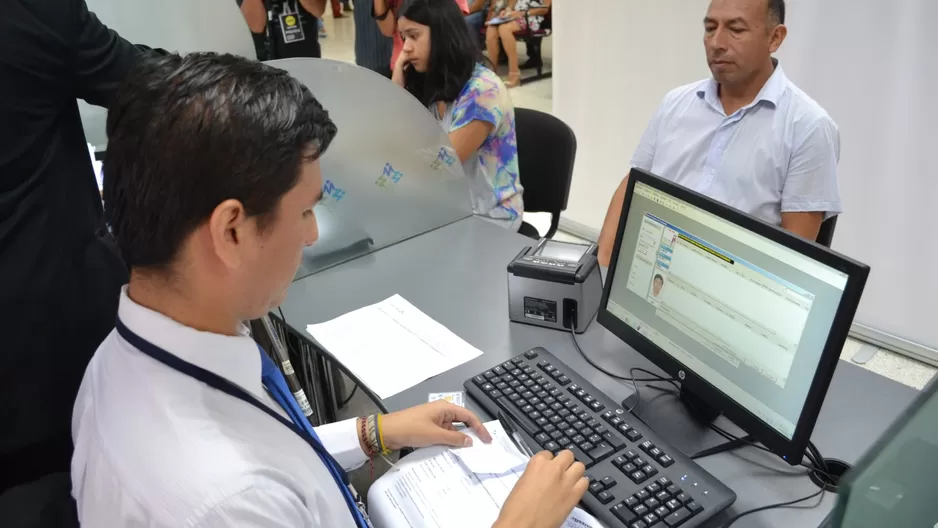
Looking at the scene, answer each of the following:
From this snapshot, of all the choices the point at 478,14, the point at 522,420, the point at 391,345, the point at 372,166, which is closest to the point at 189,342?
the point at 522,420

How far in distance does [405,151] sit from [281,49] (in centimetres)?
164

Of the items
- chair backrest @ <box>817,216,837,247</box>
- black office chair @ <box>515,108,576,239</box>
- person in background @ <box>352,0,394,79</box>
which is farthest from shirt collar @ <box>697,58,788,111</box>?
person in background @ <box>352,0,394,79</box>

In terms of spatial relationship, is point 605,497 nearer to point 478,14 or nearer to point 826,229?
point 826,229

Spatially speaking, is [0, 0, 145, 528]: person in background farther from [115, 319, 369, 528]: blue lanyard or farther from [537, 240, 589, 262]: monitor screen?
[537, 240, 589, 262]: monitor screen

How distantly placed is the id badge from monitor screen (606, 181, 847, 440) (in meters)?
2.41

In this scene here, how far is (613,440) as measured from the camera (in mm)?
1010

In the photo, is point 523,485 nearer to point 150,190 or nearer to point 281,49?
point 150,190

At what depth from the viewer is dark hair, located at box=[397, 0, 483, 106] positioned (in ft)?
7.07

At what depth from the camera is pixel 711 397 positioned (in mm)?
1037

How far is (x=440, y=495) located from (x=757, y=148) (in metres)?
1.36

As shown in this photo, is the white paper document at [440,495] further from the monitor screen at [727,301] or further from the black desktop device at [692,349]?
the monitor screen at [727,301]

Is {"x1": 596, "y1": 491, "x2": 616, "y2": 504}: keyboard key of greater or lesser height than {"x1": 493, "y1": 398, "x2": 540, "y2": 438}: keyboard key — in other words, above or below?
above

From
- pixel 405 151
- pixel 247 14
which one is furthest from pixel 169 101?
pixel 247 14

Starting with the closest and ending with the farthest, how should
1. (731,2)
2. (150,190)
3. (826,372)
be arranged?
(150,190) < (826,372) < (731,2)
